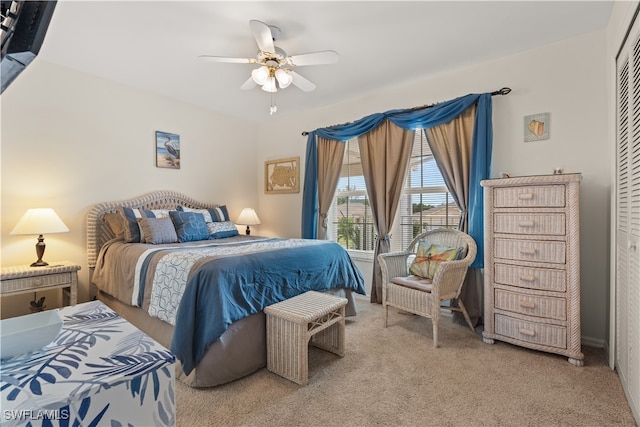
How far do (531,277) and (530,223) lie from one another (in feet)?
1.33

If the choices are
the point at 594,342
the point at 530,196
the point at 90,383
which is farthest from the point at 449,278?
the point at 90,383

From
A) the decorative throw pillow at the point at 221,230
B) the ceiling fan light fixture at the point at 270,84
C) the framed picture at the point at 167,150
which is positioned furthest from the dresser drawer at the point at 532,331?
the framed picture at the point at 167,150

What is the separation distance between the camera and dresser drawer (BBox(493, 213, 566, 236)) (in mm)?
2201

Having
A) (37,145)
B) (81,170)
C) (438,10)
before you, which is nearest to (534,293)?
(438,10)

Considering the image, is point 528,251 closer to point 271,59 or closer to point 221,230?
point 271,59

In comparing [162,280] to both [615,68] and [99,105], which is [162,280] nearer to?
[99,105]

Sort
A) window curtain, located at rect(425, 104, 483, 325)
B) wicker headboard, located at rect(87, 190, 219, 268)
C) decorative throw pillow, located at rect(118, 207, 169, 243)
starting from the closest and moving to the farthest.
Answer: window curtain, located at rect(425, 104, 483, 325) < decorative throw pillow, located at rect(118, 207, 169, 243) < wicker headboard, located at rect(87, 190, 219, 268)

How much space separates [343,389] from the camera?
1.85 metres

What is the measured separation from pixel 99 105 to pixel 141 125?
0.43 m

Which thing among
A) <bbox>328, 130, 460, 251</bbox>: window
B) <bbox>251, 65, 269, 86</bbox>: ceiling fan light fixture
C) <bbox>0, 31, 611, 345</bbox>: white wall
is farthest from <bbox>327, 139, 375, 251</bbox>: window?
<bbox>251, 65, 269, 86</bbox>: ceiling fan light fixture

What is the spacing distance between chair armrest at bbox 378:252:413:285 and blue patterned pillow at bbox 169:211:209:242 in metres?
1.97

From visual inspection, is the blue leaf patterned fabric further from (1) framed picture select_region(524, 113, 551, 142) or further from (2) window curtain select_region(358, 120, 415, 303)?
(1) framed picture select_region(524, 113, 551, 142)

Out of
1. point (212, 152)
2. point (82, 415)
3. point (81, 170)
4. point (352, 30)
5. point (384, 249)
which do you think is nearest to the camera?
point (82, 415)

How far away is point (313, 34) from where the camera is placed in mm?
2455
